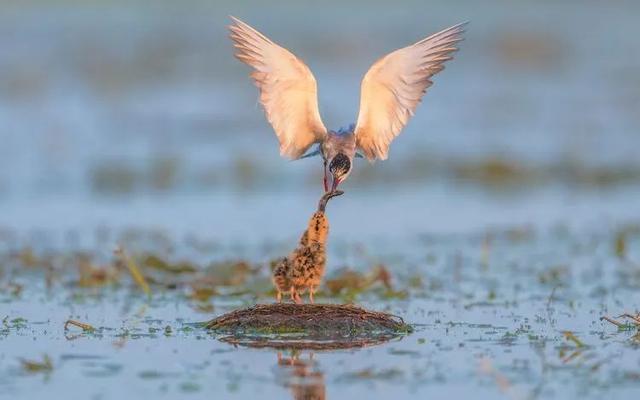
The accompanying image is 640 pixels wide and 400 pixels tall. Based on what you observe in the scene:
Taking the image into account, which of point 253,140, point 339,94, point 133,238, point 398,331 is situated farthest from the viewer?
point 339,94

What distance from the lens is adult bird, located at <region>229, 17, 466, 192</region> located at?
9023mm

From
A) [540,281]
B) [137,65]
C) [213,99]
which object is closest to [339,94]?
[213,99]

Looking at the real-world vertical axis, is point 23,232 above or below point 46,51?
below

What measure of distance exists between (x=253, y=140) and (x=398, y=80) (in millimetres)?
9582

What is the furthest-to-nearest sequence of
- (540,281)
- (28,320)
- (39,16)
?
(39,16) → (540,281) → (28,320)

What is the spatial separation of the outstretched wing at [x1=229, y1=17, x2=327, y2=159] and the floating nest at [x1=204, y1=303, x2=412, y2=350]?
3.84ft

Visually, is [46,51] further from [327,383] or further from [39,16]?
[327,383]

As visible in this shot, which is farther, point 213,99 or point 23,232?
point 213,99

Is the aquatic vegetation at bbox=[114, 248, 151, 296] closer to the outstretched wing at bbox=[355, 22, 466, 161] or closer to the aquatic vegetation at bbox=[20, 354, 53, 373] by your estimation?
the outstretched wing at bbox=[355, 22, 466, 161]

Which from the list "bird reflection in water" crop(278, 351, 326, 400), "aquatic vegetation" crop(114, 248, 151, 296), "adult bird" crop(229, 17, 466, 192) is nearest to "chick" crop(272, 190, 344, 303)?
"adult bird" crop(229, 17, 466, 192)

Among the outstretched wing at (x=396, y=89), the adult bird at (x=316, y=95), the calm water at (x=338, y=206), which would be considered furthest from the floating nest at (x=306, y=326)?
the outstretched wing at (x=396, y=89)

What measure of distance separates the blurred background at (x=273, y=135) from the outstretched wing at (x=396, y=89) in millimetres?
3909

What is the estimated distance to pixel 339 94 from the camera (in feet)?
70.5

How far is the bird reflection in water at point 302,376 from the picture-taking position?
7.23m
